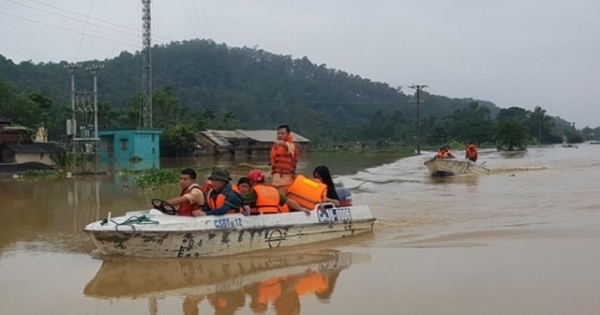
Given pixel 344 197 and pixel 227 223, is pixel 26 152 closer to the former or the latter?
pixel 344 197

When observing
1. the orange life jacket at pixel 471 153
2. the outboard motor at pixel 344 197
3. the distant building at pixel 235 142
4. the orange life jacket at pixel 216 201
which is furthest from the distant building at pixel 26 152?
the orange life jacket at pixel 216 201

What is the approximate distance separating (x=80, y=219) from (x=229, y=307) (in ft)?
28.0

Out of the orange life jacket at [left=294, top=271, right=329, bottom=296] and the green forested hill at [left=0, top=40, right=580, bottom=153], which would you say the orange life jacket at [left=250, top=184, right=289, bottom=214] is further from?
the green forested hill at [left=0, top=40, right=580, bottom=153]

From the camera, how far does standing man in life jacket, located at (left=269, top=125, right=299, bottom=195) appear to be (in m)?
11.4

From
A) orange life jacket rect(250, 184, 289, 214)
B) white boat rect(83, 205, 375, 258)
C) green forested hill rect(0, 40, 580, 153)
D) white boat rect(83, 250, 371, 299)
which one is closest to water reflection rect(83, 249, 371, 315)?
white boat rect(83, 250, 371, 299)

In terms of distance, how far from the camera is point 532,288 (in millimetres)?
7984

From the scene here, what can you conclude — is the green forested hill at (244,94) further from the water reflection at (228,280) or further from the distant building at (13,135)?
the water reflection at (228,280)

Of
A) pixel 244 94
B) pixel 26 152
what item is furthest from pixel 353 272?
pixel 244 94

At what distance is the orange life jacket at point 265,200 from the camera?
408 inches

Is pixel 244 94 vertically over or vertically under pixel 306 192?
over

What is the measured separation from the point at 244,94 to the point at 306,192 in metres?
105

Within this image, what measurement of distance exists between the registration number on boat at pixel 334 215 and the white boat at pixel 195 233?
0.33 meters

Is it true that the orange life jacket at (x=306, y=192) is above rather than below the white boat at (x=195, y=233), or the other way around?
above

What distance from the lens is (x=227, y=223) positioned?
9.77 m
